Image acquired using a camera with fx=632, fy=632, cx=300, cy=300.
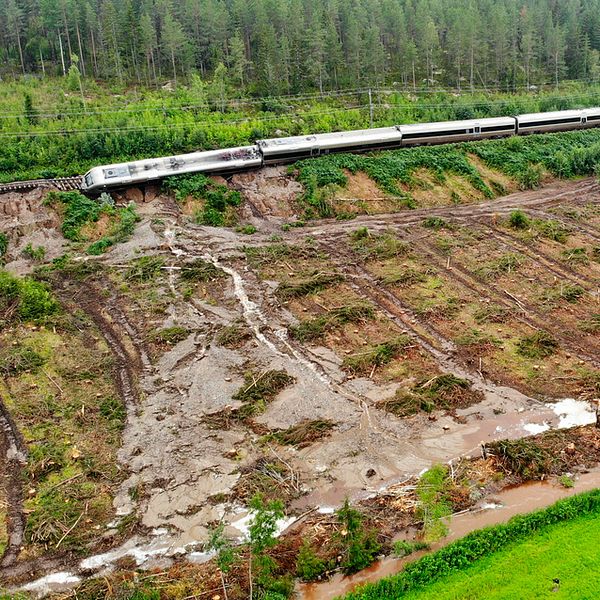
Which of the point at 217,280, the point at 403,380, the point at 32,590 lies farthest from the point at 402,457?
the point at 217,280

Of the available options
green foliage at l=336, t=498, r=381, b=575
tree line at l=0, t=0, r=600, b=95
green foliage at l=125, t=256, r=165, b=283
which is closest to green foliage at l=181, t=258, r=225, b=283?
green foliage at l=125, t=256, r=165, b=283

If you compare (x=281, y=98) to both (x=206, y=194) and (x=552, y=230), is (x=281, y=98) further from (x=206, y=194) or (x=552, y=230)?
(x=552, y=230)

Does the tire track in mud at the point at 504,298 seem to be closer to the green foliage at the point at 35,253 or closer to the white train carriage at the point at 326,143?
the white train carriage at the point at 326,143

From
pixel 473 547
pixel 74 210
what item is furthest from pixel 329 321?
pixel 74 210

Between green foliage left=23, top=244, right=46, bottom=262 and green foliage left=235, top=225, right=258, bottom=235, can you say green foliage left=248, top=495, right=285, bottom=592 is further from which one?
green foliage left=235, top=225, right=258, bottom=235

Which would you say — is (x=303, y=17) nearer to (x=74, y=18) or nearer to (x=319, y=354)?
(x=74, y=18)

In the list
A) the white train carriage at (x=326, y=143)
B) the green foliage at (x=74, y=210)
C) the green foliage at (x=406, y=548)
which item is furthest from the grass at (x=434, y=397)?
the white train carriage at (x=326, y=143)
